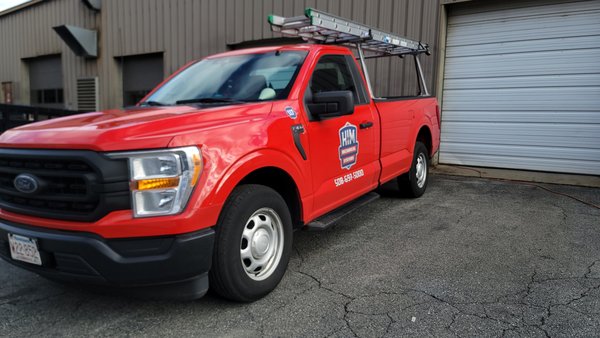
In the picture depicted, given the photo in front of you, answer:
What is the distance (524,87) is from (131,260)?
7438mm

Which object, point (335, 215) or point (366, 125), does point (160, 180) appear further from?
point (366, 125)

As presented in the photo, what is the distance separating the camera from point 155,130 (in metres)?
2.43

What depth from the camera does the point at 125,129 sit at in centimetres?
240

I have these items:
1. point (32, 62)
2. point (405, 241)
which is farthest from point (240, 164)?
point (32, 62)

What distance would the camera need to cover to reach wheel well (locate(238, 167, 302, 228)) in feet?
10.2

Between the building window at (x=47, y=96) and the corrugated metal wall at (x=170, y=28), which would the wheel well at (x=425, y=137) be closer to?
the corrugated metal wall at (x=170, y=28)

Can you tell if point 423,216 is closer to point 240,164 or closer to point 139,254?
point 240,164

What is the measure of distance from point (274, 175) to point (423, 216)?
262cm

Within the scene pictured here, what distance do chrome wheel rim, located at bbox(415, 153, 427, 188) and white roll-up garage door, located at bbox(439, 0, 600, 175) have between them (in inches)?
94.4

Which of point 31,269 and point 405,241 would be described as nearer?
point 31,269

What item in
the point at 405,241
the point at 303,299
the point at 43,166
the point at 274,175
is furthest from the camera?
the point at 405,241

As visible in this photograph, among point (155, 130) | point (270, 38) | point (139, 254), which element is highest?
point (270, 38)

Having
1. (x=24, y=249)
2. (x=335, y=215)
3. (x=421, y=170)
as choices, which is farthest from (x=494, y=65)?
(x=24, y=249)

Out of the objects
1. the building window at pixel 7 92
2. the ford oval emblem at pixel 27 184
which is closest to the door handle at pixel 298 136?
the ford oval emblem at pixel 27 184
